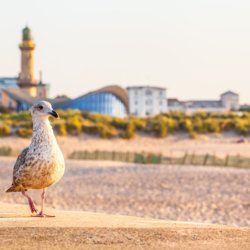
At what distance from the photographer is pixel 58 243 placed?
9633mm

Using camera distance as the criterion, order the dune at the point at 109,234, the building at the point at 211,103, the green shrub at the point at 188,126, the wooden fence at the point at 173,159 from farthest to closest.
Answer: the building at the point at 211,103
the green shrub at the point at 188,126
the wooden fence at the point at 173,159
the dune at the point at 109,234

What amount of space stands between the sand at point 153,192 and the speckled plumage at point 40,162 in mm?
15161

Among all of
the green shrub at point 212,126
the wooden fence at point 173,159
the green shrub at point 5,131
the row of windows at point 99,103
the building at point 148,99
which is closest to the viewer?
the wooden fence at point 173,159

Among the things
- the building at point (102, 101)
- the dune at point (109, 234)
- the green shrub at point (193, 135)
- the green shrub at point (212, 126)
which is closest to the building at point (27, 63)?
the building at point (102, 101)

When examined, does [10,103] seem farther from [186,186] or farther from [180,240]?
[180,240]

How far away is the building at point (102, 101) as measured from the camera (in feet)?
328

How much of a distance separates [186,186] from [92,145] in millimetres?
21570

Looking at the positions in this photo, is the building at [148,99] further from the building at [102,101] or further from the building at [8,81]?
the building at [8,81]

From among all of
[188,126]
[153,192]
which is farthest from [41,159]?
[188,126]

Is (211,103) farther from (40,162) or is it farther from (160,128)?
(40,162)

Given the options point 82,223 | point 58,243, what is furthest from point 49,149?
point 58,243

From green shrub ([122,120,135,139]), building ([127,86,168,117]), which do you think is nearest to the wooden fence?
green shrub ([122,120,135,139])

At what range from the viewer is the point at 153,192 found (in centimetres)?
3350

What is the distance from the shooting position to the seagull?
10992 millimetres
